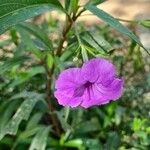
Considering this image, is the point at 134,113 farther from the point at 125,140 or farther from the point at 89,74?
the point at 89,74

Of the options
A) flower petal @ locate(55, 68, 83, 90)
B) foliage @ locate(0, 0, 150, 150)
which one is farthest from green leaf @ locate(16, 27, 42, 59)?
flower petal @ locate(55, 68, 83, 90)

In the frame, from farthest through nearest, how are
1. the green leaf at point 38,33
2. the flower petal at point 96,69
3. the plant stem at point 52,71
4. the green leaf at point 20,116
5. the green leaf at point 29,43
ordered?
the green leaf at point 20,116, the green leaf at point 29,43, the green leaf at point 38,33, the plant stem at point 52,71, the flower petal at point 96,69

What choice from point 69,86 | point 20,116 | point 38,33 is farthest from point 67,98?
point 20,116

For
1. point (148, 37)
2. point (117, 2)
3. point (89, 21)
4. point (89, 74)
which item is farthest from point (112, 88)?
point (117, 2)

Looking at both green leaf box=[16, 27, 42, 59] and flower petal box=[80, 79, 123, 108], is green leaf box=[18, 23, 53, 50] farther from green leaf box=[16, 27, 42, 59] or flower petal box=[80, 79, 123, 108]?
flower petal box=[80, 79, 123, 108]

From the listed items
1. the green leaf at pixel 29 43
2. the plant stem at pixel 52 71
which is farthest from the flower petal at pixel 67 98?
the green leaf at pixel 29 43

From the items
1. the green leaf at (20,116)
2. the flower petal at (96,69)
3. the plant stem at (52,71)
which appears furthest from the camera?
the green leaf at (20,116)

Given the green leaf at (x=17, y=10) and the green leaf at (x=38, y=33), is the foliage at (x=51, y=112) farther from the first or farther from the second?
the green leaf at (x=17, y=10)
